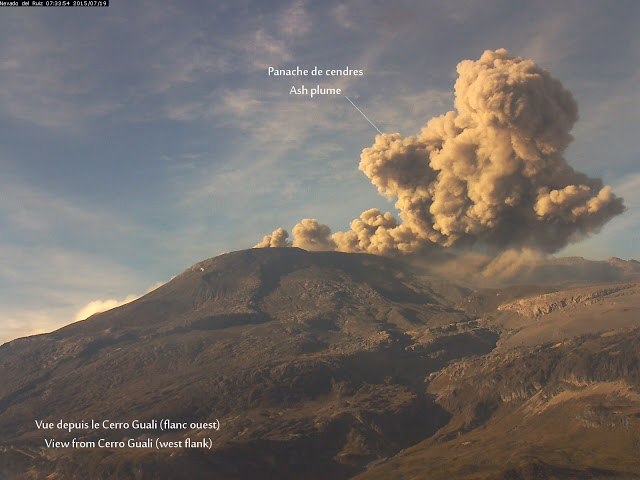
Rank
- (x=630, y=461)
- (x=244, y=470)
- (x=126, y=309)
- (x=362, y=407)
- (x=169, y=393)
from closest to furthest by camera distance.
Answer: (x=630, y=461), (x=244, y=470), (x=362, y=407), (x=169, y=393), (x=126, y=309)

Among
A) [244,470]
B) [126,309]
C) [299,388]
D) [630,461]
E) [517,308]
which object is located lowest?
[630,461]

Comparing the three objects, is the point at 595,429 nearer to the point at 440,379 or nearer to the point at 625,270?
the point at 440,379

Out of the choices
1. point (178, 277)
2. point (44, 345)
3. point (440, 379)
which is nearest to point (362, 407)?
point (440, 379)

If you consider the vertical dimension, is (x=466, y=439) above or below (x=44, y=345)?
below

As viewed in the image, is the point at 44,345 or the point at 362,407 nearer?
the point at 362,407

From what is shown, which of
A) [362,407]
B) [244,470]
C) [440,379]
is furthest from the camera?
[440,379]

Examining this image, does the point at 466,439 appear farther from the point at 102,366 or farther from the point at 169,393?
the point at 102,366
